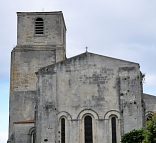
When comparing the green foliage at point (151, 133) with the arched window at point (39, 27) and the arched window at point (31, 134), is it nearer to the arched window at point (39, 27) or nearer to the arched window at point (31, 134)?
the arched window at point (31, 134)

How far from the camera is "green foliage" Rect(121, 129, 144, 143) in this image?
98.5 ft

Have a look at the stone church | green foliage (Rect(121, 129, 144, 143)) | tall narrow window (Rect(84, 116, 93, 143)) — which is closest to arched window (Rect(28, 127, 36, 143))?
the stone church

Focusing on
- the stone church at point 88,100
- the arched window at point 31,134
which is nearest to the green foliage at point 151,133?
the stone church at point 88,100

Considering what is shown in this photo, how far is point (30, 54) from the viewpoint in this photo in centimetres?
4469

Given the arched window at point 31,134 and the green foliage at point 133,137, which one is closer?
the green foliage at point 133,137

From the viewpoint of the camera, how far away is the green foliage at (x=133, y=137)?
3002 centimetres

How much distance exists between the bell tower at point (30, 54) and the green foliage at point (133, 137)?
11.8 meters

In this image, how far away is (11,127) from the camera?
43.1 metres

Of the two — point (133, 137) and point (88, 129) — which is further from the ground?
point (88, 129)

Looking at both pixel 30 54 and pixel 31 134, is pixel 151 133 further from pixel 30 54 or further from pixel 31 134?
pixel 30 54

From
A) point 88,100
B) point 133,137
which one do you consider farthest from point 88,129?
point 133,137

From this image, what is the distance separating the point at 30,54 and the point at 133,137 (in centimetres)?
1702

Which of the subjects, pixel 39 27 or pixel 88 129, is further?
pixel 39 27

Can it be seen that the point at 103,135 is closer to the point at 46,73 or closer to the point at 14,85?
the point at 46,73
